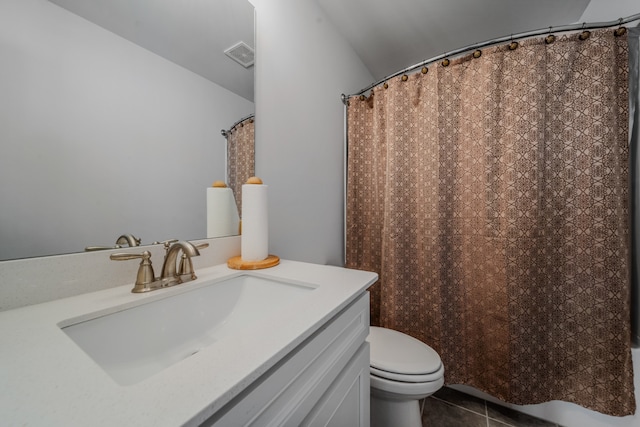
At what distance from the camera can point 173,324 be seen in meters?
0.56

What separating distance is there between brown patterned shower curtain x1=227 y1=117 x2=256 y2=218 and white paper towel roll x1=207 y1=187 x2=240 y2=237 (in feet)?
0.09

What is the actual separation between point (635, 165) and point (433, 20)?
119 cm

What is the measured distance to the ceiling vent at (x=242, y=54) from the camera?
0.89 metres

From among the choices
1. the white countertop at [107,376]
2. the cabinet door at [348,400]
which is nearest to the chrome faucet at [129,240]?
the white countertop at [107,376]

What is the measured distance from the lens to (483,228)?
3.55ft

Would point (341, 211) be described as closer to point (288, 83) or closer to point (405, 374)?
point (288, 83)

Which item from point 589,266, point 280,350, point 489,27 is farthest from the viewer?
point 489,27

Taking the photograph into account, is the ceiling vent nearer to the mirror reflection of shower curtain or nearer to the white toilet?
the white toilet

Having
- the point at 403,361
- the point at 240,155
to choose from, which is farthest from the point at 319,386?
the point at 240,155

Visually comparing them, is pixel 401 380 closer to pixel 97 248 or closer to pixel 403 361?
pixel 403 361

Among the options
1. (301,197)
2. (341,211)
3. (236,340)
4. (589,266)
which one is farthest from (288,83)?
(589,266)

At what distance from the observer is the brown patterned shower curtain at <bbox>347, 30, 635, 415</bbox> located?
90 cm

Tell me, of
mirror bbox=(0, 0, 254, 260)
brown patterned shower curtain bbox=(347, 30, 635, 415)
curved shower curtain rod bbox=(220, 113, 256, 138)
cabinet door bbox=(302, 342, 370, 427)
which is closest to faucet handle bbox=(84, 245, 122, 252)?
mirror bbox=(0, 0, 254, 260)

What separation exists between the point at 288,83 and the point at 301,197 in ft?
1.80
